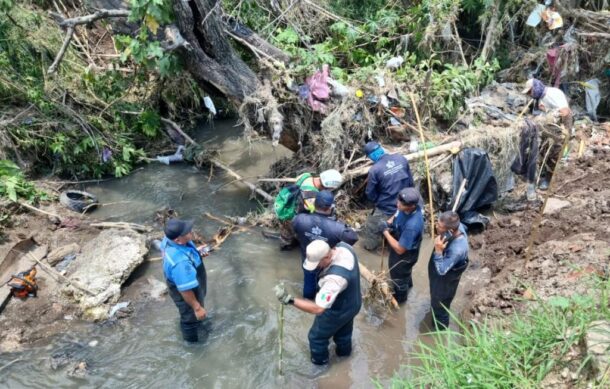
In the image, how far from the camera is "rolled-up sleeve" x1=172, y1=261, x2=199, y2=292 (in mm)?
4570

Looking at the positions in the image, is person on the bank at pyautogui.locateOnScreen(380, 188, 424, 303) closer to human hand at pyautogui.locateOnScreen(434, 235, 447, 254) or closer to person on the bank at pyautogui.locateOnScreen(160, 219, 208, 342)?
human hand at pyautogui.locateOnScreen(434, 235, 447, 254)

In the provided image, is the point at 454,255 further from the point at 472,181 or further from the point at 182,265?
the point at 472,181

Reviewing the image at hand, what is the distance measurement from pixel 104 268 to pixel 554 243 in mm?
6411

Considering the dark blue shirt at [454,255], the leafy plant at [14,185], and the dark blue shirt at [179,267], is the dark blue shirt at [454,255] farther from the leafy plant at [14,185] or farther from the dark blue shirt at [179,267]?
the leafy plant at [14,185]

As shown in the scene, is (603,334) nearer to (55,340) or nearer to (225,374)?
(225,374)

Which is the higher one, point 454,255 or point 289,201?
point 454,255

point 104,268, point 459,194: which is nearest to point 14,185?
point 104,268

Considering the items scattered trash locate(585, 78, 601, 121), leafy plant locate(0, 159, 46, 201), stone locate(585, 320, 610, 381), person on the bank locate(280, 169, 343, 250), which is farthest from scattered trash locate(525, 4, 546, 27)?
leafy plant locate(0, 159, 46, 201)

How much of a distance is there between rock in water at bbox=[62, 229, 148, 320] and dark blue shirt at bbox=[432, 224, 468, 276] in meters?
4.39

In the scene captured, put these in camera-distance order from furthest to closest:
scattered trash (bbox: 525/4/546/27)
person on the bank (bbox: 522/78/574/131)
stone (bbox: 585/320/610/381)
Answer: scattered trash (bbox: 525/4/546/27), person on the bank (bbox: 522/78/574/131), stone (bbox: 585/320/610/381)

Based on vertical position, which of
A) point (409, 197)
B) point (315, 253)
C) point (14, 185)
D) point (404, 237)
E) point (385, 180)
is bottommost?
point (404, 237)

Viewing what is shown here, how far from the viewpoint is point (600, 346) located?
298cm

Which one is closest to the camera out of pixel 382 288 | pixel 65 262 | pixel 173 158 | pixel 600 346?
pixel 600 346

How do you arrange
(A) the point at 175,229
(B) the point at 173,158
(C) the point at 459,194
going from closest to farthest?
(A) the point at 175,229, (C) the point at 459,194, (B) the point at 173,158
